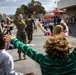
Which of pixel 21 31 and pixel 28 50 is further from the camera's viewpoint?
pixel 21 31

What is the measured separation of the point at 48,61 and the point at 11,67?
2.14 ft

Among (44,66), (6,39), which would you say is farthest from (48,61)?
(6,39)

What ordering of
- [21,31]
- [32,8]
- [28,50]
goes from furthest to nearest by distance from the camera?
[32,8]
[21,31]
[28,50]

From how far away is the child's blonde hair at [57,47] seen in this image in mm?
2740

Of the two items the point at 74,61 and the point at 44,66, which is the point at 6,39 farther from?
the point at 74,61

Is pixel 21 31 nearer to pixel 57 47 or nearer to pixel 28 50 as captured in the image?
pixel 28 50

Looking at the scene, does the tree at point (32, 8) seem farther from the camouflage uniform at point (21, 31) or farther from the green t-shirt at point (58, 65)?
the green t-shirt at point (58, 65)

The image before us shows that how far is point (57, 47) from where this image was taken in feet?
8.98

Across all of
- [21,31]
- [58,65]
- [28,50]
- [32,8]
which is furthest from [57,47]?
[32,8]

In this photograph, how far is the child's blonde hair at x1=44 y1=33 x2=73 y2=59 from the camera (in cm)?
274

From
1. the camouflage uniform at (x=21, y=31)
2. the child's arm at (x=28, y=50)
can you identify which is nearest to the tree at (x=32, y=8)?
the camouflage uniform at (x=21, y=31)

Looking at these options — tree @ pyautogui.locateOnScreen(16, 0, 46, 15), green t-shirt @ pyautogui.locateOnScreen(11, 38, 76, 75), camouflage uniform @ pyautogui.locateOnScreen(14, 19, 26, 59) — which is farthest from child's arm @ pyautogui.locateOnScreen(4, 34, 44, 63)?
tree @ pyautogui.locateOnScreen(16, 0, 46, 15)

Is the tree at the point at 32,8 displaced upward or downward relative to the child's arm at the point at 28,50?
upward

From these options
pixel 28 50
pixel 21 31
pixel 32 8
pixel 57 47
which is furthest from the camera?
pixel 32 8
